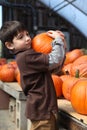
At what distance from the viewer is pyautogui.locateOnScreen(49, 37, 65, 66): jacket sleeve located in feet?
7.11

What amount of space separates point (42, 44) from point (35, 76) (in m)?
0.27

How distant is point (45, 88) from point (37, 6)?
6.43 metres

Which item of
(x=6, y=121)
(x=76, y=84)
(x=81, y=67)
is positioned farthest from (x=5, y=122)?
(x=76, y=84)

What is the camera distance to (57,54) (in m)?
2.18

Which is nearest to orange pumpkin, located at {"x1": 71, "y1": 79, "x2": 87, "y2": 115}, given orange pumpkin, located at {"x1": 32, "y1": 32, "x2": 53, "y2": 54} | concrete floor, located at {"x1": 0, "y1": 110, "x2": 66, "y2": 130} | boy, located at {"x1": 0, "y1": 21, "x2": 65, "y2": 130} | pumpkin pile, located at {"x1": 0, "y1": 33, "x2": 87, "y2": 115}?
pumpkin pile, located at {"x1": 0, "y1": 33, "x2": 87, "y2": 115}

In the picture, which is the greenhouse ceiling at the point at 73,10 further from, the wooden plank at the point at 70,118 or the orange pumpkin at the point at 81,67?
the wooden plank at the point at 70,118

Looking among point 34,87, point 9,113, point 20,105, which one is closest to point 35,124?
point 34,87

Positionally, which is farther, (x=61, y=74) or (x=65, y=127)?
(x=61, y=74)

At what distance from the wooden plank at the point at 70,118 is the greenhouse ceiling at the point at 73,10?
4224 millimetres


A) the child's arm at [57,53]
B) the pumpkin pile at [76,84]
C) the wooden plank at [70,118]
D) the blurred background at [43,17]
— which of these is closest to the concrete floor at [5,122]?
the pumpkin pile at [76,84]

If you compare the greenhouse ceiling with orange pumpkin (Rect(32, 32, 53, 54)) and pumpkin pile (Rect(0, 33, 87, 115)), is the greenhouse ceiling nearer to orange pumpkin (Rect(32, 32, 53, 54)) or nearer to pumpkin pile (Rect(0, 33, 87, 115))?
pumpkin pile (Rect(0, 33, 87, 115))

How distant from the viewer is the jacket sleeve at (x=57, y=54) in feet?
7.11

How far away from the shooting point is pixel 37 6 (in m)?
8.52

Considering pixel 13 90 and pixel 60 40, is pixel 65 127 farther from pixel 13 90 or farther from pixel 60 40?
pixel 13 90
